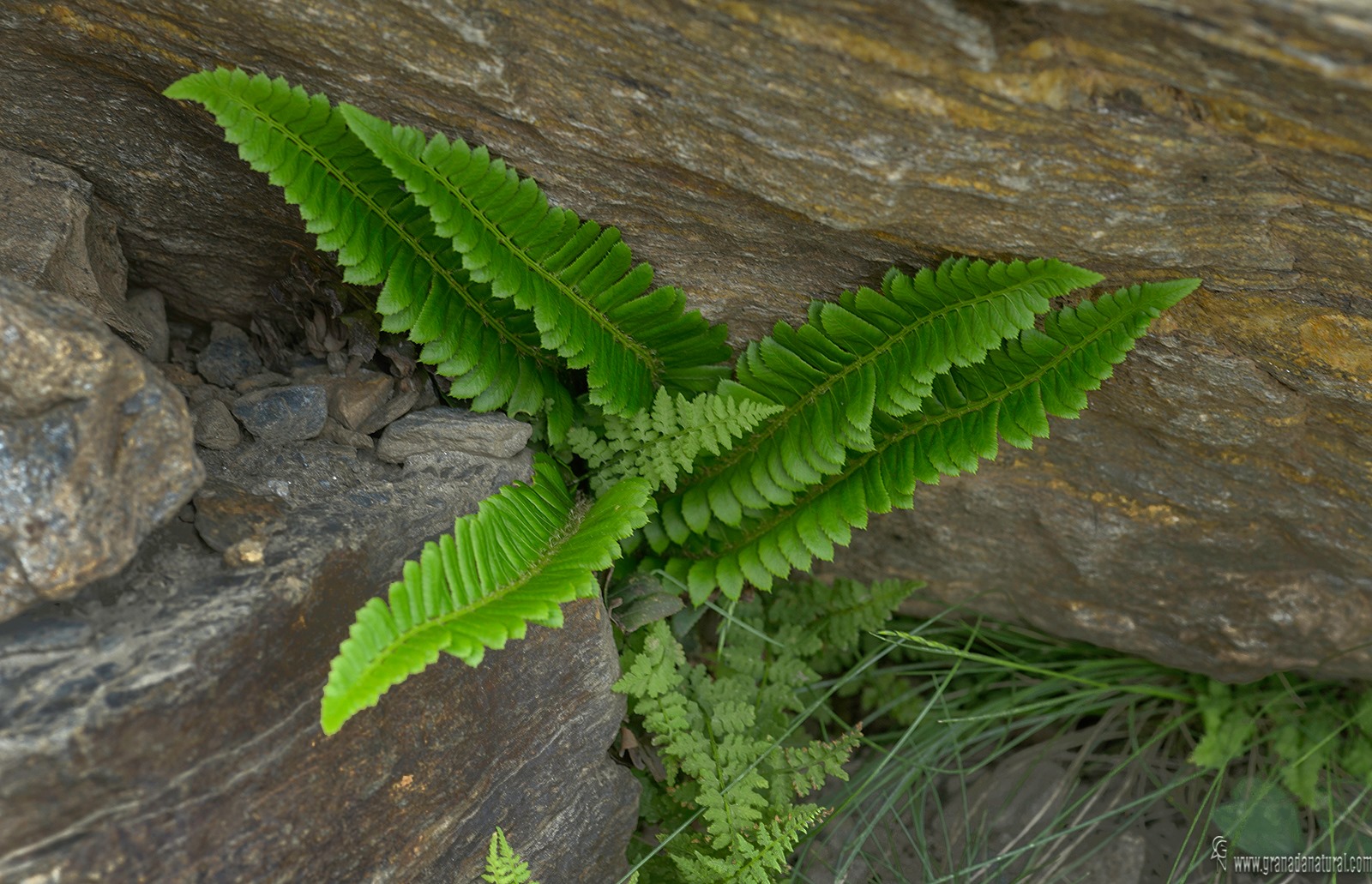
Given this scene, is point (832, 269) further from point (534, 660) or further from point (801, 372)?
point (534, 660)

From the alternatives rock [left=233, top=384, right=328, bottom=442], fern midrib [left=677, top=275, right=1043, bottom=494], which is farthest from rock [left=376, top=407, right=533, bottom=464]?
fern midrib [left=677, top=275, right=1043, bottom=494]

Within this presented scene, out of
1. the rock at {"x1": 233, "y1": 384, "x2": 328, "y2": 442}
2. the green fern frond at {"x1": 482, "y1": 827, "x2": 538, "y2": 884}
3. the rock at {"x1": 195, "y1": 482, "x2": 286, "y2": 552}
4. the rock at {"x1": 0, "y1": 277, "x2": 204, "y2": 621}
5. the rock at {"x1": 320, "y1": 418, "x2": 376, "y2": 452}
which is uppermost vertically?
the rock at {"x1": 0, "y1": 277, "x2": 204, "y2": 621}

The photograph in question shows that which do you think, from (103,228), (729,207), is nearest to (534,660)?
(729,207)

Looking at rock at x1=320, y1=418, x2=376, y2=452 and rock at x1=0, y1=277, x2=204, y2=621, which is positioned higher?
rock at x1=0, y1=277, x2=204, y2=621

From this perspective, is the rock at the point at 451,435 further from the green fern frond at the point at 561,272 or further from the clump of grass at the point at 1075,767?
the clump of grass at the point at 1075,767

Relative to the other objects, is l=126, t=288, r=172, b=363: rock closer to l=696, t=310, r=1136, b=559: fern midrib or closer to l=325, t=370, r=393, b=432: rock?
l=325, t=370, r=393, b=432: rock

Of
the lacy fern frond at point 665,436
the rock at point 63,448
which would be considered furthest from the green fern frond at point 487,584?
the rock at point 63,448

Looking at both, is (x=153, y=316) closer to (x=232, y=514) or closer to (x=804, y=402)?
(x=232, y=514)
